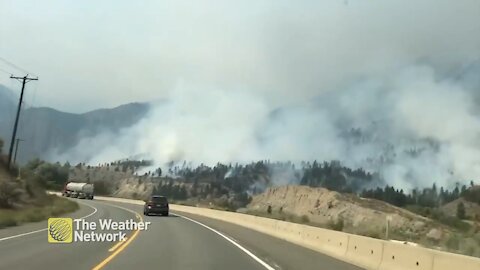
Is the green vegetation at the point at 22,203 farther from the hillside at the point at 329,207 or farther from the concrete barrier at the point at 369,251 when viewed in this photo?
the hillside at the point at 329,207

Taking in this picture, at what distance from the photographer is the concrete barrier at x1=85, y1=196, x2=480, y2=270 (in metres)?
10.9

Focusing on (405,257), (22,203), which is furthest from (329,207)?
(405,257)

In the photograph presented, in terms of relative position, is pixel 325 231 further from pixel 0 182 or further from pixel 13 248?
pixel 0 182

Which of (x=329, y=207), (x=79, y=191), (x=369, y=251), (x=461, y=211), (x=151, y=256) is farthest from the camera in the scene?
(x=79, y=191)

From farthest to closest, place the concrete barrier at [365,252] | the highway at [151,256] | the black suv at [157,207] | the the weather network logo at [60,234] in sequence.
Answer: the black suv at [157,207] → the the weather network logo at [60,234] → the concrete barrier at [365,252] → the highway at [151,256]

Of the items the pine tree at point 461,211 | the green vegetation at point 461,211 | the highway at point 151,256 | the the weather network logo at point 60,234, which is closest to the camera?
the highway at point 151,256

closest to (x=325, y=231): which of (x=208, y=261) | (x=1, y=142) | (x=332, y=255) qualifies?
(x=332, y=255)

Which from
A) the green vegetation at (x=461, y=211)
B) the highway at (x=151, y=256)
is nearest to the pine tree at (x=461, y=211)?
the green vegetation at (x=461, y=211)

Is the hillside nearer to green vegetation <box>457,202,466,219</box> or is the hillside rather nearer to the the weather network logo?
green vegetation <box>457,202,466,219</box>

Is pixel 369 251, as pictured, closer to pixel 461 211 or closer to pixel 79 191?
pixel 461 211

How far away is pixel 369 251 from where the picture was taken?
16328 millimetres

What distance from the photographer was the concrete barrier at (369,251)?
10898 mm

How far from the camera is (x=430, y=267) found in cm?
1162

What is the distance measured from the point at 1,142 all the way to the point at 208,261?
2597 inches
